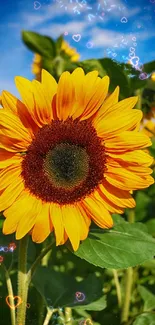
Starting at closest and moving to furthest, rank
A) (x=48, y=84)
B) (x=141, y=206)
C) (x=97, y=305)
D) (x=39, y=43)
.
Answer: (x=48, y=84)
(x=97, y=305)
(x=141, y=206)
(x=39, y=43)

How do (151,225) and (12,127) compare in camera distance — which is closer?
(12,127)

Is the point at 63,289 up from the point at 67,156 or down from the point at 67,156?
down

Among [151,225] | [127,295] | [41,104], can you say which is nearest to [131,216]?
[151,225]

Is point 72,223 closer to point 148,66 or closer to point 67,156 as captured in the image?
point 67,156

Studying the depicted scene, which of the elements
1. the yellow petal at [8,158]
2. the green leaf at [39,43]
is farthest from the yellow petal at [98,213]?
the green leaf at [39,43]

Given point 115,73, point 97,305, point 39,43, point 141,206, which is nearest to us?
point 97,305

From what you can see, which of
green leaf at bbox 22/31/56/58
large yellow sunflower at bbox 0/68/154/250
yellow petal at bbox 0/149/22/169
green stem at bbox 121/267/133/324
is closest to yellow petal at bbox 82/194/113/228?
large yellow sunflower at bbox 0/68/154/250
